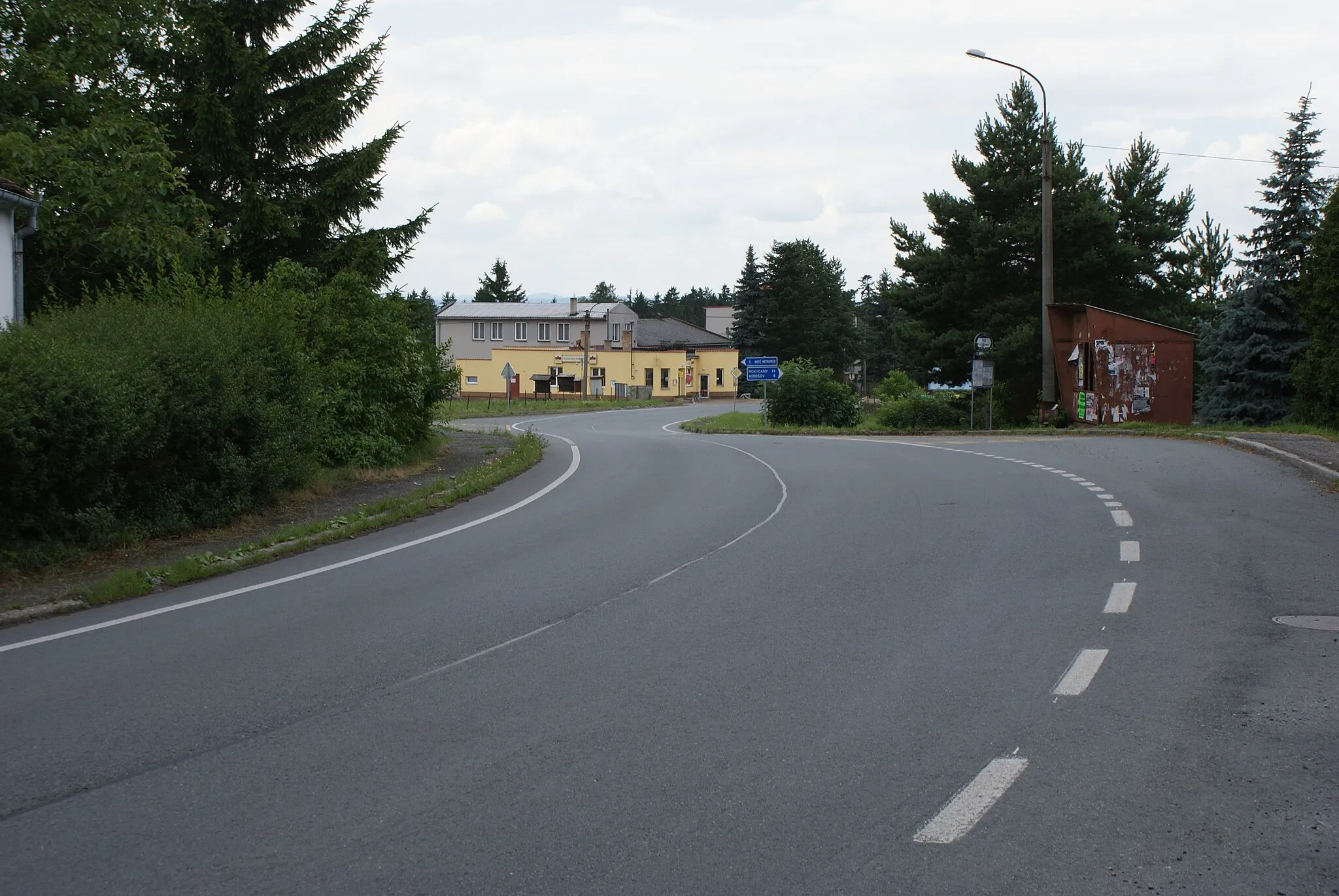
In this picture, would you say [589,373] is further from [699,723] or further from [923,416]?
[699,723]

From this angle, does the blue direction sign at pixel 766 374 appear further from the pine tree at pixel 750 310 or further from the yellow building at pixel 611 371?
the pine tree at pixel 750 310

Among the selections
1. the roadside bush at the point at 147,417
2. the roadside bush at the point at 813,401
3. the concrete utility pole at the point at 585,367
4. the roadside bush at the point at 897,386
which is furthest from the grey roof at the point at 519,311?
the roadside bush at the point at 147,417

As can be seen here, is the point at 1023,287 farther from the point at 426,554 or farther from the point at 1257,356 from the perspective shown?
the point at 426,554

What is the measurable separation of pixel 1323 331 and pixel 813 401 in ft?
59.4

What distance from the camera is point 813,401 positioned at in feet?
145

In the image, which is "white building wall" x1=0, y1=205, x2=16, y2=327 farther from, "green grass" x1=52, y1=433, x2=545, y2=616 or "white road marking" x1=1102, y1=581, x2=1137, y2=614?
"white road marking" x1=1102, y1=581, x2=1137, y2=614

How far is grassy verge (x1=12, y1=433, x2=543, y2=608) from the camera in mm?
9570

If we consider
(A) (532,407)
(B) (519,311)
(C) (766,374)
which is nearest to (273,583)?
(C) (766,374)

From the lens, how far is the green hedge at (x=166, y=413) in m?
10.4

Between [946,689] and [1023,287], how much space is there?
45.0 m

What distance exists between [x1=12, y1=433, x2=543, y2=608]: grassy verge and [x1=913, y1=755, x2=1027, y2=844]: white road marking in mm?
7162

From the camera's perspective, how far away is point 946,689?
6.32 metres


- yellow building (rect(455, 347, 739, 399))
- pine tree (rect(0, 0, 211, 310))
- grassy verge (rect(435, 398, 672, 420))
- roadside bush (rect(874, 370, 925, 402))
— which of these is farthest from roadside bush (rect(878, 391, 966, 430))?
yellow building (rect(455, 347, 739, 399))

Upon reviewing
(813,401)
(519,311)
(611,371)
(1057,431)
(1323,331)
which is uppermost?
(519,311)
